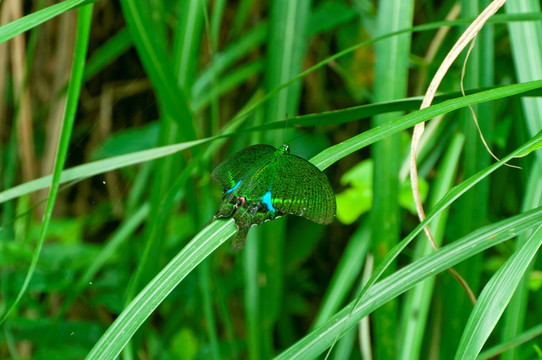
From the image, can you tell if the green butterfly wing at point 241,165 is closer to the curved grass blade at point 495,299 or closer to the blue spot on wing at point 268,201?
the blue spot on wing at point 268,201

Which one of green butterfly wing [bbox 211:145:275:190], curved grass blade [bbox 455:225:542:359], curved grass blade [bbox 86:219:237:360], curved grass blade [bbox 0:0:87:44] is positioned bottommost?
curved grass blade [bbox 455:225:542:359]

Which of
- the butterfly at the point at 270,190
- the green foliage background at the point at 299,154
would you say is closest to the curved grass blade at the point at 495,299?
the green foliage background at the point at 299,154

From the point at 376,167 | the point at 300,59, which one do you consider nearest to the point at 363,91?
the point at 300,59

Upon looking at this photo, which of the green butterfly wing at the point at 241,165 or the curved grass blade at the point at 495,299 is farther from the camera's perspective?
the green butterfly wing at the point at 241,165

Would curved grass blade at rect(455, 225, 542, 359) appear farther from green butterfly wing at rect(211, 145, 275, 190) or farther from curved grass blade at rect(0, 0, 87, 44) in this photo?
curved grass blade at rect(0, 0, 87, 44)

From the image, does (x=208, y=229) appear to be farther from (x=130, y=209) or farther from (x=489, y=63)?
(x=130, y=209)

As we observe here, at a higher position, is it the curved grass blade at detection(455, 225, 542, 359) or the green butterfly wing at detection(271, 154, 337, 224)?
the green butterfly wing at detection(271, 154, 337, 224)

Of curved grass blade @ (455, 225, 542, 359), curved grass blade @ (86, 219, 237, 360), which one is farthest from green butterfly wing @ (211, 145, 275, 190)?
curved grass blade @ (455, 225, 542, 359)

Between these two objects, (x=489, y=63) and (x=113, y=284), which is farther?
(x=113, y=284)
